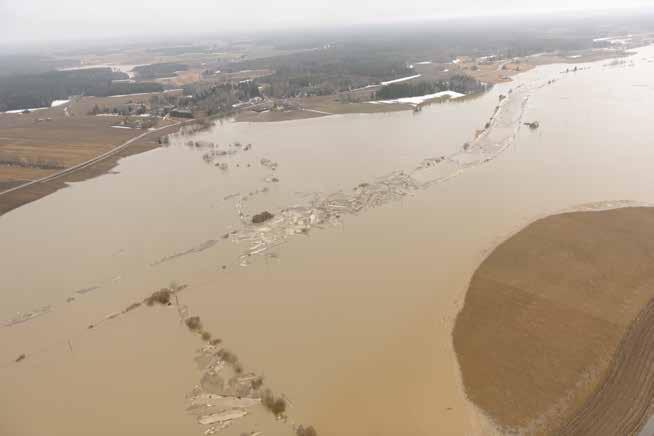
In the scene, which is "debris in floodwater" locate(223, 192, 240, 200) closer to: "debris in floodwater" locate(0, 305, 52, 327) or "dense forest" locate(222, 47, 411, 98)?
"debris in floodwater" locate(0, 305, 52, 327)

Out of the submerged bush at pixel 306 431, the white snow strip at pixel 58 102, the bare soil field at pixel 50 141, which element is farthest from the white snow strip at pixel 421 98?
the white snow strip at pixel 58 102

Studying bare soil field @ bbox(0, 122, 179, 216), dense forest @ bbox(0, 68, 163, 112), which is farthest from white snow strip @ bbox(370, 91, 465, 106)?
dense forest @ bbox(0, 68, 163, 112)

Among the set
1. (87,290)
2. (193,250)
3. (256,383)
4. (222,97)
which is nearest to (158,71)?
(222,97)

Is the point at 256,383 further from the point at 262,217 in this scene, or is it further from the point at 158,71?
the point at 158,71

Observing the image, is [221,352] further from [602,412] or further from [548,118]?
[548,118]

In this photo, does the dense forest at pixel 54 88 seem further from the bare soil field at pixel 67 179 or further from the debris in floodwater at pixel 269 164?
the debris in floodwater at pixel 269 164
